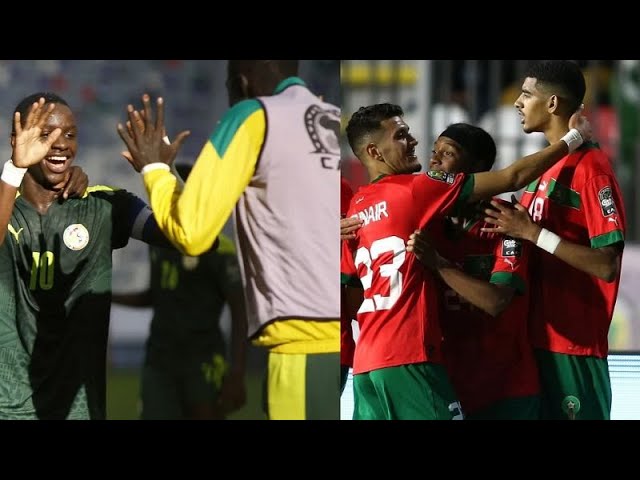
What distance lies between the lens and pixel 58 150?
508 cm

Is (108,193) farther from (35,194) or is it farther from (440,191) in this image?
(440,191)

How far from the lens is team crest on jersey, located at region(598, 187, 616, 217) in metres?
5.09

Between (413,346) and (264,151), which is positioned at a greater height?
(264,151)

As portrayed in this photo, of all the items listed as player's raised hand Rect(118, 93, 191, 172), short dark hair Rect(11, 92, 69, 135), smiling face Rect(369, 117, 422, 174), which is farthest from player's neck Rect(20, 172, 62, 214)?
smiling face Rect(369, 117, 422, 174)

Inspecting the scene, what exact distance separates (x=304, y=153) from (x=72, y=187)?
0.98 meters

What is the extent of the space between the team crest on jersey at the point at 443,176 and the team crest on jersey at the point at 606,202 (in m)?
0.64

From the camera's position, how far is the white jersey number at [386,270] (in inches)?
198

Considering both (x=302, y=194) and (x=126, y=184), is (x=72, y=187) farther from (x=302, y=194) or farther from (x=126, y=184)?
(x=302, y=194)

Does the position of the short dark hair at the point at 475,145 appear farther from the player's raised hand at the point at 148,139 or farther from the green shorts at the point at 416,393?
the player's raised hand at the point at 148,139

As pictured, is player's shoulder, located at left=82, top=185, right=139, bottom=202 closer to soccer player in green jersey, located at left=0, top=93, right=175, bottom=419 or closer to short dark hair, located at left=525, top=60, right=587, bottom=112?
soccer player in green jersey, located at left=0, top=93, right=175, bottom=419

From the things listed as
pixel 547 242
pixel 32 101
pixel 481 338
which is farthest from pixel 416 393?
pixel 32 101

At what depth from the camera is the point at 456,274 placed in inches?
197

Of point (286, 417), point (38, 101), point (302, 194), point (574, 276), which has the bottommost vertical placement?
point (286, 417)
